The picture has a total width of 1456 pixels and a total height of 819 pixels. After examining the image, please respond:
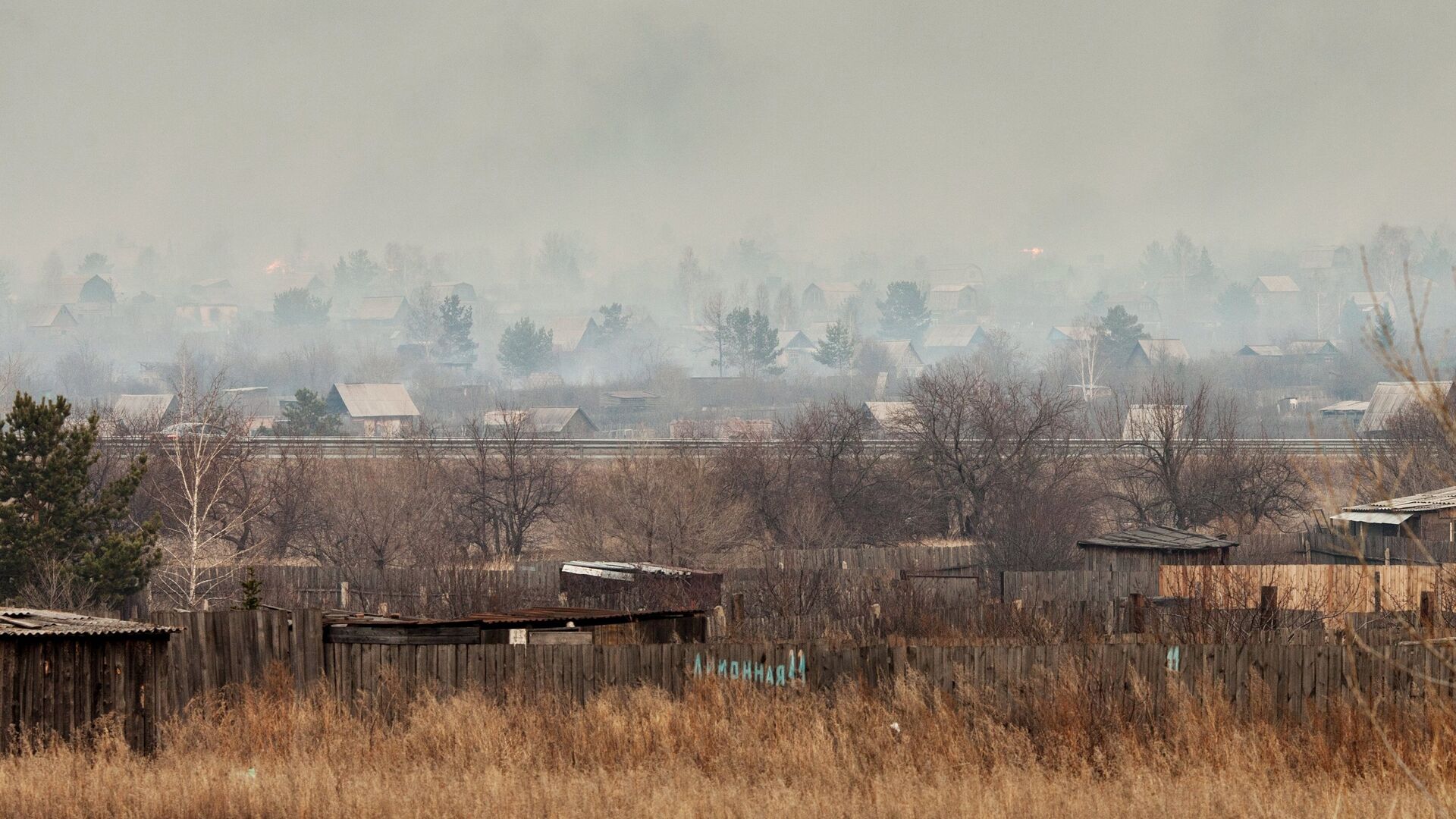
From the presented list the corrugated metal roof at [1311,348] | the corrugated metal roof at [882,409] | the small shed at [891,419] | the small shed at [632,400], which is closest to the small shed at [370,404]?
the small shed at [632,400]

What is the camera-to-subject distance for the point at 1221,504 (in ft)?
177

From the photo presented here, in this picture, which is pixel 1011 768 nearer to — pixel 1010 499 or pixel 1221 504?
pixel 1010 499

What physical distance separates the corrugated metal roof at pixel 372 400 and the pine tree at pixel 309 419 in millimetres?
30330

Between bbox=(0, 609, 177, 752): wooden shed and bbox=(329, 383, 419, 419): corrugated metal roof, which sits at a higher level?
bbox=(329, 383, 419, 419): corrugated metal roof

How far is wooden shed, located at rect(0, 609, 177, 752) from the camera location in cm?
1419

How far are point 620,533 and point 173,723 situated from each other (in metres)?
33.7

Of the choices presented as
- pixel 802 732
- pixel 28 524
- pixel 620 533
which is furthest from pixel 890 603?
pixel 620 533

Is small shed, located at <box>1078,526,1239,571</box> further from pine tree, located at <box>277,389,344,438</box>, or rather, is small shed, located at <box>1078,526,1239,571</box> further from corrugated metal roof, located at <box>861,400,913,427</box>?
pine tree, located at <box>277,389,344,438</box>

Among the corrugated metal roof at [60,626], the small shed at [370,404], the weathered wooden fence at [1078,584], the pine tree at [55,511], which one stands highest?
the small shed at [370,404]

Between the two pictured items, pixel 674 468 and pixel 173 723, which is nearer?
pixel 173 723

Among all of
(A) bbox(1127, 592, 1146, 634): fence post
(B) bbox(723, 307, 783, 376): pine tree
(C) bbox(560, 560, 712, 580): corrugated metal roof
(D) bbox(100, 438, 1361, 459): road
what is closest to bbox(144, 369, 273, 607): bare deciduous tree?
(D) bbox(100, 438, 1361, 459): road

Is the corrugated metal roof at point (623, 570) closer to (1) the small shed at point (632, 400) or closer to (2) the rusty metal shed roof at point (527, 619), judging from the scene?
(2) the rusty metal shed roof at point (527, 619)

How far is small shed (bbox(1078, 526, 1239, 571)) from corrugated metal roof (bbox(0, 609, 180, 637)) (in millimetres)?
22739

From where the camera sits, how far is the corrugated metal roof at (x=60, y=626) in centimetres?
1421
